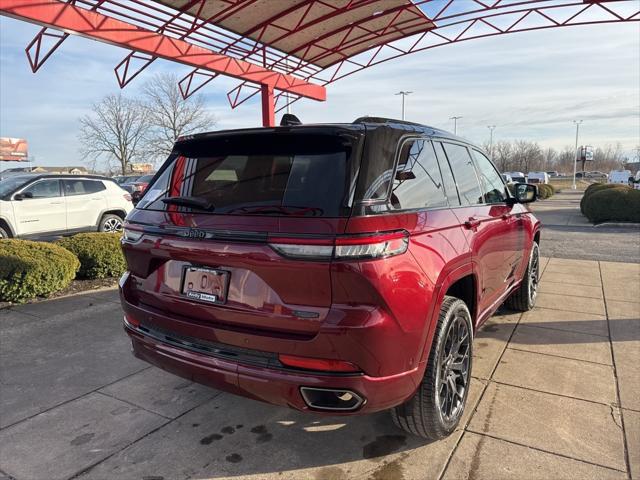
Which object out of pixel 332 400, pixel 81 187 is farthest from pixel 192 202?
pixel 81 187

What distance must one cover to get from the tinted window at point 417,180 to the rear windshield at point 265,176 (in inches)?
13.9

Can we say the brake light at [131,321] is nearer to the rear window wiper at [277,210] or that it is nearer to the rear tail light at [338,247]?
the rear window wiper at [277,210]

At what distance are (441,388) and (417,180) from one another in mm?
1219

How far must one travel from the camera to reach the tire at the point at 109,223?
10.8 meters

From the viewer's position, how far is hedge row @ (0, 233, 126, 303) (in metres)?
5.46

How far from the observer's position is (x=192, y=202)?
2482mm

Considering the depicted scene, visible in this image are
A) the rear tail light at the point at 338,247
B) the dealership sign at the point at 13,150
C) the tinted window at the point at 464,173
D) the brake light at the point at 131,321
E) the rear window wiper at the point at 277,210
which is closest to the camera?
the rear tail light at the point at 338,247

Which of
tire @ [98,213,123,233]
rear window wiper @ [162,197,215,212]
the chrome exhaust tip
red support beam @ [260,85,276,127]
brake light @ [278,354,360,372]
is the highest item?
red support beam @ [260,85,276,127]

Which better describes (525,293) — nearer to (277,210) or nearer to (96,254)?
A: (277,210)

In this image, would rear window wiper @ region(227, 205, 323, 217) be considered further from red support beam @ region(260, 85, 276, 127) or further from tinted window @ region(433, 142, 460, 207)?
red support beam @ region(260, 85, 276, 127)

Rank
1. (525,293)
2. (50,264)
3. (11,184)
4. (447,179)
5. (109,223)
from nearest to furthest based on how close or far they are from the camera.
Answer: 1. (447,179)
2. (525,293)
3. (50,264)
4. (11,184)
5. (109,223)

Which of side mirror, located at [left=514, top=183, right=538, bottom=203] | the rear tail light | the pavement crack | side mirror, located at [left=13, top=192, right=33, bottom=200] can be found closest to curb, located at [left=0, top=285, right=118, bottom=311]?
side mirror, located at [left=13, top=192, right=33, bottom=200]

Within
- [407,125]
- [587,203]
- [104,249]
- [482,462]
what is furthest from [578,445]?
[587,203]

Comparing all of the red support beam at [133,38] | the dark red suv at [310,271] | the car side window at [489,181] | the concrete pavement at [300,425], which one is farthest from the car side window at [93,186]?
the car side window at [489,181]
